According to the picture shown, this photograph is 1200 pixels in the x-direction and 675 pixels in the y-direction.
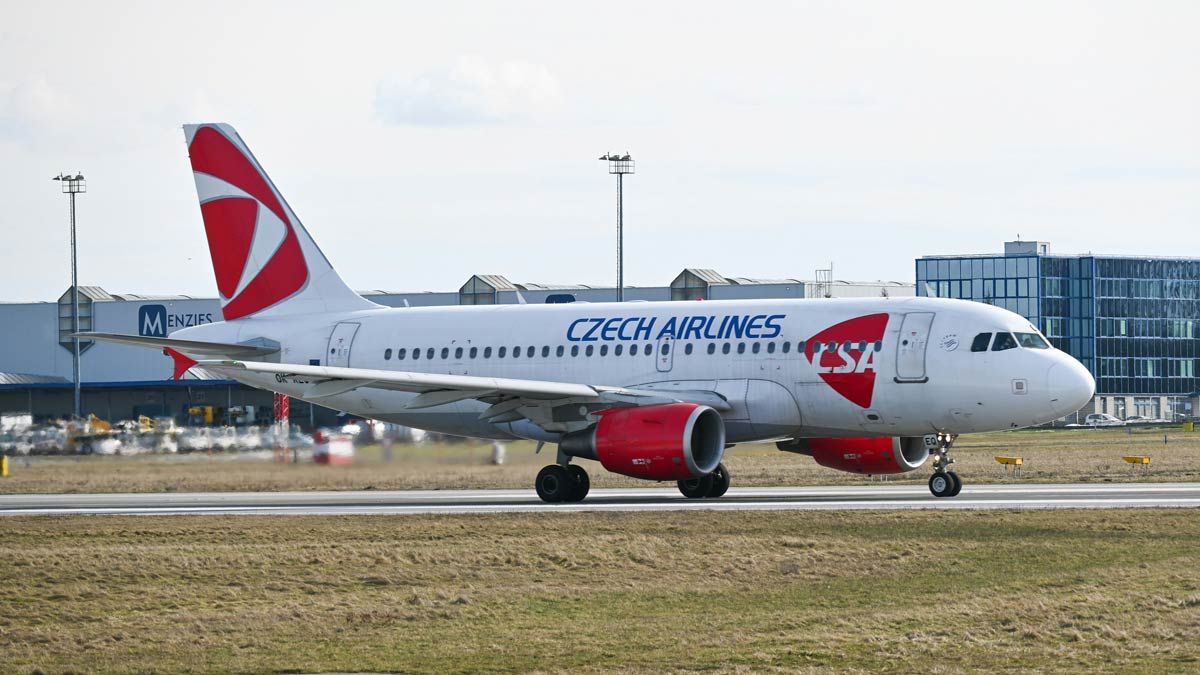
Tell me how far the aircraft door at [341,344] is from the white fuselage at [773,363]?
3.27 feet

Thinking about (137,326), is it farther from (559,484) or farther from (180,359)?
(559,484)

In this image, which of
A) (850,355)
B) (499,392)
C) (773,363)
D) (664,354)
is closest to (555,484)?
(499,392)

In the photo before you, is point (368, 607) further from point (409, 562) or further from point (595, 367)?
point (595, 367)

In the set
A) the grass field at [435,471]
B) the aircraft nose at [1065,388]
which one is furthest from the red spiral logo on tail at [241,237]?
the aircraft nose at [1065,388]

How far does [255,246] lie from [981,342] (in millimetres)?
18900

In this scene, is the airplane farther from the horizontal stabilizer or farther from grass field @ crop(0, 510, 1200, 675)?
grass field @ crop(0, 510, 1200, 675)

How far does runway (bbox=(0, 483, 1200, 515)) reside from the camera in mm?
33594

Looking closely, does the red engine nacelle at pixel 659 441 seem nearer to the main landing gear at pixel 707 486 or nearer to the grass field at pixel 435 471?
the main landing gear at pixel 707 486

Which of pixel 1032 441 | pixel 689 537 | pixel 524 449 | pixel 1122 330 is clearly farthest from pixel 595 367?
pixel 1122 330

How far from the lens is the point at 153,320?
94.8 metres

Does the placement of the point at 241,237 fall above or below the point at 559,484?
above

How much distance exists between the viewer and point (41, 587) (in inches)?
937

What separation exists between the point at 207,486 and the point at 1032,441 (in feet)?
137

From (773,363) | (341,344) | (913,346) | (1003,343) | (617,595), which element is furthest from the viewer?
(341,344)
